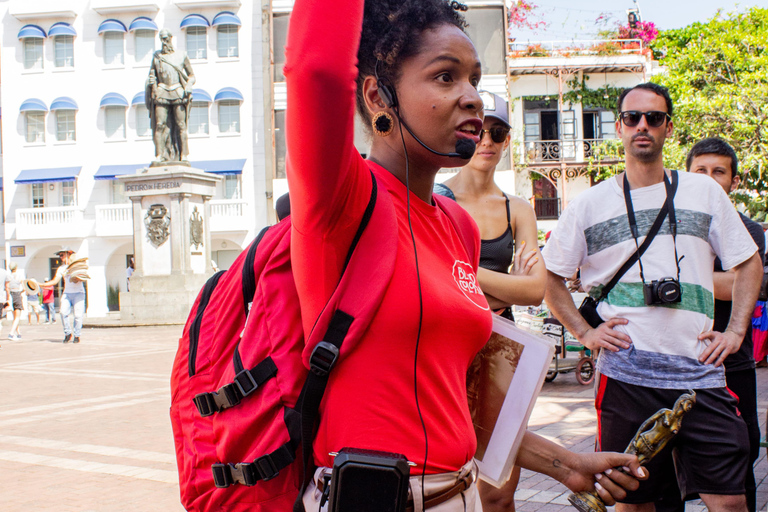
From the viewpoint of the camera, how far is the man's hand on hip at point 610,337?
313cm

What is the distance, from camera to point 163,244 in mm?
21141

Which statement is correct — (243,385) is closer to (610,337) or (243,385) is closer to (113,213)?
(610,337)

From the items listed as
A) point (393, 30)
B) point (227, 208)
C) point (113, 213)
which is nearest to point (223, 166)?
point (227, 208)

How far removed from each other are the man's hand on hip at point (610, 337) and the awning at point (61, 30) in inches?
1414

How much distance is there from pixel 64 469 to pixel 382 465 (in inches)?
193

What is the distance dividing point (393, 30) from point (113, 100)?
34.7 m

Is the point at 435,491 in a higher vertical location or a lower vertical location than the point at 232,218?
lower

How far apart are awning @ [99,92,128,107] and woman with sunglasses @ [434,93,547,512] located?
32772 millimetres

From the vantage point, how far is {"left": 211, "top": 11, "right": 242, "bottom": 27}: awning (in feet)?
108

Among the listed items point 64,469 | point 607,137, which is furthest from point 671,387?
point 607,137

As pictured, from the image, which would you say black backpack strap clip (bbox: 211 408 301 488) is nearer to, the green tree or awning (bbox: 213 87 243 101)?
the green tree

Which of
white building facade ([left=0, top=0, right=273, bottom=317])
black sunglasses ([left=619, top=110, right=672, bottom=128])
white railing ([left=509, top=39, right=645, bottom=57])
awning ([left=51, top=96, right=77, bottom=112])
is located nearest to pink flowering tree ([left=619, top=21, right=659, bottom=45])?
white railing ([left=509, top=39, right=645, bottom=57])

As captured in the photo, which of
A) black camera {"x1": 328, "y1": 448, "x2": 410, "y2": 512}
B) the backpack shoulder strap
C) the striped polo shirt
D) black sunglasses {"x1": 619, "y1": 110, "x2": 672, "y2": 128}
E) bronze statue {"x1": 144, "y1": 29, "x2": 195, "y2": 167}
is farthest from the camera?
bronze statue {"x1": 144, "y1": 29, "x2": 195, "y2": 167}

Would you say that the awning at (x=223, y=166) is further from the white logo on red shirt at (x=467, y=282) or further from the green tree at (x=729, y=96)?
the white logo on red shirt at (x=467, y=282)
